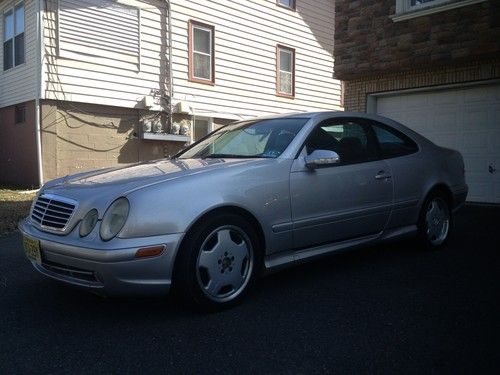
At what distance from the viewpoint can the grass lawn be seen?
22.3 feet

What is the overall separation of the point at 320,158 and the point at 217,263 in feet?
3.88

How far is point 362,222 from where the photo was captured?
446 cm

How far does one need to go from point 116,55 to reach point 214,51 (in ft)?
9.64

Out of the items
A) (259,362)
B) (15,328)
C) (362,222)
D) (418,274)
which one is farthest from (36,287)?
(418,274)

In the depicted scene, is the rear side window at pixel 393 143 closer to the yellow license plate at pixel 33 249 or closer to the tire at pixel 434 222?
the tire at pixel 434 222

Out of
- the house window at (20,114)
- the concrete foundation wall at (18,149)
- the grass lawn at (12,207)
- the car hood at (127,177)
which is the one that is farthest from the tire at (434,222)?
the house window at (20,114)

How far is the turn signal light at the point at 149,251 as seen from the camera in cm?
310

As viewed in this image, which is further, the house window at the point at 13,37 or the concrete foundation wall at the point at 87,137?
the house window at the point at 13,37

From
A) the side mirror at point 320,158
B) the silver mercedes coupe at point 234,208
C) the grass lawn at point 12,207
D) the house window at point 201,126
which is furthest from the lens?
the house window at point 201,126

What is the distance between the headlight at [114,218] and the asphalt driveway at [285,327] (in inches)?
25.2

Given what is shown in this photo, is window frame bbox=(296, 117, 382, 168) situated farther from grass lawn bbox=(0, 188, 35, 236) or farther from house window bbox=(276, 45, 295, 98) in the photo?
house window bbox=(276, 45, 295, 98)

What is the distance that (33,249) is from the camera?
11.6ft

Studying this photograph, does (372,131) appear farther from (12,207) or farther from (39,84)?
(39,84)

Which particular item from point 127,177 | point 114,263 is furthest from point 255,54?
point 114,263
